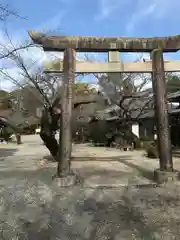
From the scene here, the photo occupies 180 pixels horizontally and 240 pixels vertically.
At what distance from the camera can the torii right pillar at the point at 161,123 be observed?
8.05 metres

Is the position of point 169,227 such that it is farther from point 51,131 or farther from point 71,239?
point 51,131

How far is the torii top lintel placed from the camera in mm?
8430

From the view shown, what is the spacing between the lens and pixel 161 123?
27.2 feet

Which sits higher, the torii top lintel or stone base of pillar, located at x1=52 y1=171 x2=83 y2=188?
the torii top lintel

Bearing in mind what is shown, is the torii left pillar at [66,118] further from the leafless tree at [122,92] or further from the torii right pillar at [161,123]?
the leafless tree at [122,92]

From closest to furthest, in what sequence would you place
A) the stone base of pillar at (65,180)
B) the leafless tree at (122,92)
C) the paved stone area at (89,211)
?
1. the paved stone area at (89,211)
2. the stone base of pillar at (65,180)
3. the leafless tree at (122,92)

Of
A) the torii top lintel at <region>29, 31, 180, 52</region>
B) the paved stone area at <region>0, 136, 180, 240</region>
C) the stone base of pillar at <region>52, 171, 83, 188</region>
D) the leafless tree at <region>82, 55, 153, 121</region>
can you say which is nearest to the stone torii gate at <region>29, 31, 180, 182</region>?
the torii top lintel at <region>29, 31, 180, 52</region>

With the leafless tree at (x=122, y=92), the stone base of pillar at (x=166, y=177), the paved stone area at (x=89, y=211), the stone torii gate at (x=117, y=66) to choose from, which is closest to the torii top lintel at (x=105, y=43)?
the stone torii gate at (x=117, y=66)

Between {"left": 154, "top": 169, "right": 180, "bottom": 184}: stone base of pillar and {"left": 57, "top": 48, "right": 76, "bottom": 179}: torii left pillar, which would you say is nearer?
{"left": 154, "top": 169, "right": 180, "bottom": 184}: stone base of pillar

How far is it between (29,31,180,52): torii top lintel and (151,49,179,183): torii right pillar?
1.01 feet

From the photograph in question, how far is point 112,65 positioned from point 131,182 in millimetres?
3438

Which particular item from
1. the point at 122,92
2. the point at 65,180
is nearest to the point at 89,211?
the point at 65,180

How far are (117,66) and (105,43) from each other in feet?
2.54

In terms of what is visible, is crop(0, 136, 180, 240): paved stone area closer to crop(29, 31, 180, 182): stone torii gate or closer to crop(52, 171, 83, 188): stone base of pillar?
crop(52, 171, 83, 188): stone base of pillar
